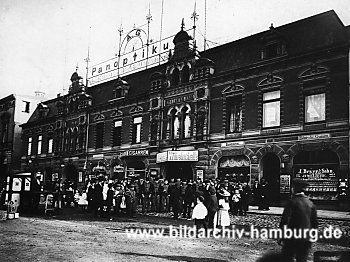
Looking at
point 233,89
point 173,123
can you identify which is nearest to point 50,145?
point 173,123

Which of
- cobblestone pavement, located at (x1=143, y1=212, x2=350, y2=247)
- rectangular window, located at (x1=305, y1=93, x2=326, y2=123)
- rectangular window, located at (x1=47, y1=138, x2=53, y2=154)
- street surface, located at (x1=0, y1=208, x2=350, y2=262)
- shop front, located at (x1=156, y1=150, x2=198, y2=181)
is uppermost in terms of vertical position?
rectangular window, located at (x1=305, y1=93, x2=326, y2=123)

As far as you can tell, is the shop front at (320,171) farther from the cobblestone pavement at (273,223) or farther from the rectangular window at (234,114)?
the rectangular window at (234,114)

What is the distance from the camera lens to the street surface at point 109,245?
8.69 m

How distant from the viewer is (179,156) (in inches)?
1013

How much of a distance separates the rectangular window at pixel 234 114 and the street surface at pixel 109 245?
10.1m

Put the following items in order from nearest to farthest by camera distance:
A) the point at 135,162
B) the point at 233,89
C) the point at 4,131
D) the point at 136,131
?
1. the point at 233,89
2. the point at 135,162
3. the point at 136,131
4. the point at 4,131

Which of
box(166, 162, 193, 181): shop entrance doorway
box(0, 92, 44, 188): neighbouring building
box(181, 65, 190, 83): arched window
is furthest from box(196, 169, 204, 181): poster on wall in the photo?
box(0, 92, 44, 188): neighbouring building

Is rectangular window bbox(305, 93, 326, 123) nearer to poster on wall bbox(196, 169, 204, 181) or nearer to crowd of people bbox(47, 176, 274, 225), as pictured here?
crowd of people bbox(47, 176, 274, 225)

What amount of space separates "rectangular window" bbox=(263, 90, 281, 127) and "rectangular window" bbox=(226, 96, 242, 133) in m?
1.76

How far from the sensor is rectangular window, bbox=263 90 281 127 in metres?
21.9

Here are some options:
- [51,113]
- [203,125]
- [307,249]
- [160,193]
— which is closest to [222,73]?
[203,125]

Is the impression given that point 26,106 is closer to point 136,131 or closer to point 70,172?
point 70,172

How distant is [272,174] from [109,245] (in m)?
13.8

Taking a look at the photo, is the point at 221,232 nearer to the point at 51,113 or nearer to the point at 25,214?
the point at 25,214
